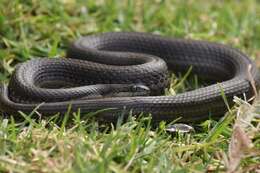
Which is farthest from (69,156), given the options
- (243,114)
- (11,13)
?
(11,13)

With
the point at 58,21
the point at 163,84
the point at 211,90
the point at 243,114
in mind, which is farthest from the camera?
the point at 58,21

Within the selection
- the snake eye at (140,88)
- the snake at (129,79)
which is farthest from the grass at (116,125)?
the snake eye at (140,88)

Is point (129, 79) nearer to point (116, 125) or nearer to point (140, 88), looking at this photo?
point (140, 88)

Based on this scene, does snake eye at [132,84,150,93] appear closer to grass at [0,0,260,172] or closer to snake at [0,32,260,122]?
snake at [0,32,260,122]

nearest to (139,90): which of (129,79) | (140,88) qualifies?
(140,88)

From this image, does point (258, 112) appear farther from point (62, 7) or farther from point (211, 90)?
point (62, 7)

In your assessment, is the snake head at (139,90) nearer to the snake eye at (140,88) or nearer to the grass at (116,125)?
the snake eye at (140,88)
